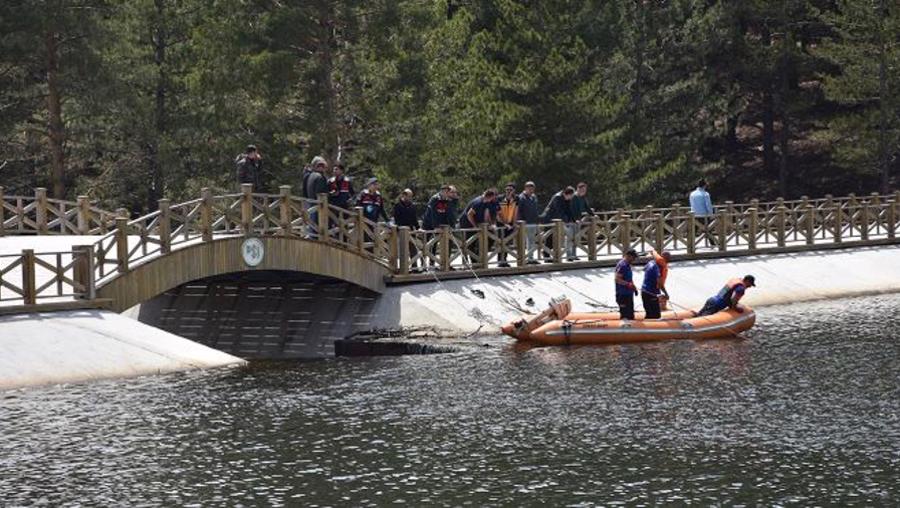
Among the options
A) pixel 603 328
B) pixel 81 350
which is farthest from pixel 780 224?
pixel 81 350

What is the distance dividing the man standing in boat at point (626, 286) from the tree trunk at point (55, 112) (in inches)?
992

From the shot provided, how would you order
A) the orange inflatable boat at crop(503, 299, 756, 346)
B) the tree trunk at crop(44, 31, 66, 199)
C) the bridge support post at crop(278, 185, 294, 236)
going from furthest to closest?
the tree trunk at crop(44, 31, 66, 199), the bridge support post at crop(278, 185, 294, 236), the orange inflatable boat at crop(503, 299, 756, 346)

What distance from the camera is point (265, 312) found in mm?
38656

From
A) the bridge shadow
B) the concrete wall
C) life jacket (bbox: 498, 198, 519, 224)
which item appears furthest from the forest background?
the bridge shadow

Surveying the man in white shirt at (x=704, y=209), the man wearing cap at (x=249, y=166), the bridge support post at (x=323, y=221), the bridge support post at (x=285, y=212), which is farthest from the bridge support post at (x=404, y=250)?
the man in white shirt at (x=704, y=209)

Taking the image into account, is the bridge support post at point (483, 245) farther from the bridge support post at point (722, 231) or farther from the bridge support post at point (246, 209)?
the bridge support post at point (722, 231)

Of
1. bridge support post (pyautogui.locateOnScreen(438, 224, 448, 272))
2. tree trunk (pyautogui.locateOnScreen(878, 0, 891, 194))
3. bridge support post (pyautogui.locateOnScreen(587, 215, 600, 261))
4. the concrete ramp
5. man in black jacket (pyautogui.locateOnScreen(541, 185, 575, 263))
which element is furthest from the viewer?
tree trunk (pyautogui.locateOnScreen(878, 0, 891, 194))

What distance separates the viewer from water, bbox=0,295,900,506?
21062 millimetres

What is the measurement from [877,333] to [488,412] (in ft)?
41.4

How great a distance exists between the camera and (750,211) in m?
46.7

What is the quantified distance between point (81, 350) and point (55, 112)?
88.5 ft

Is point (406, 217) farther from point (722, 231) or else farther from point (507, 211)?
point (722, 231)

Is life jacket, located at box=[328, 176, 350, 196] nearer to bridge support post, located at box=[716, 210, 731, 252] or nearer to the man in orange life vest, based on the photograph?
the man in orange life vest

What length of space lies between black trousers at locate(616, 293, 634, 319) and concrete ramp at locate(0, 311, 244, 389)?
8904 mm
